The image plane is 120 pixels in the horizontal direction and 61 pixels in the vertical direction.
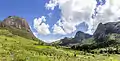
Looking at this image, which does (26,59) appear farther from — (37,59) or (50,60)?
(50,60)

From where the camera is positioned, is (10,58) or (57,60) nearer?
(10,58)

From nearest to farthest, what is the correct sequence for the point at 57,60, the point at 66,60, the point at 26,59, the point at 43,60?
the point at 26,59
the point at 43,60
the point at 57,60
the point at 66,60

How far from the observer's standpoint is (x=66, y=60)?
356ft

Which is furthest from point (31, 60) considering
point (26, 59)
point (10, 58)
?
point (10, 58)

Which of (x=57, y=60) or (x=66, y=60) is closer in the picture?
(x=57, y=60)

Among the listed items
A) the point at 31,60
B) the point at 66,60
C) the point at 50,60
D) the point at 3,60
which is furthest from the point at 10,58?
the point at 66,60

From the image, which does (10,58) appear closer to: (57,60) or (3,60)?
(3,60)

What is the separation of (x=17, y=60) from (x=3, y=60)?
225 inches

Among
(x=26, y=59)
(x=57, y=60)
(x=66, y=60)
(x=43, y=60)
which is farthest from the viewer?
(x=66, y=60)

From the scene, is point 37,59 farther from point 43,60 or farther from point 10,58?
point 10,58

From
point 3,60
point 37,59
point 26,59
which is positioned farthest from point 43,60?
point 3,60

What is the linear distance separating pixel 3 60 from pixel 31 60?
10.9 meters

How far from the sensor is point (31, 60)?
289 ft

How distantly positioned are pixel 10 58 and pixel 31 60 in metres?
9.20
